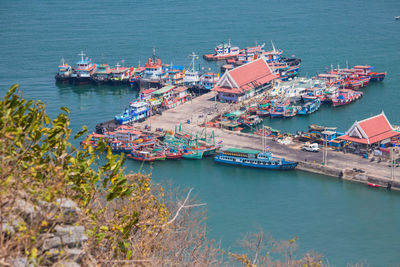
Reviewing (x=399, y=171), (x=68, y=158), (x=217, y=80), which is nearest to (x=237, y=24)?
(x=217, y=80)

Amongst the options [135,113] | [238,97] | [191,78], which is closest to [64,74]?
[191,78]

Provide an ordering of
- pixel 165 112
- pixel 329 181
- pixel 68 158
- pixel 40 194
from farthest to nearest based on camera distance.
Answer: pixel 165 112
pixel 329 181
pixel 68 158
pixel 40 194

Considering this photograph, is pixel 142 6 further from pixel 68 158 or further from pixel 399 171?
pixel 68 158

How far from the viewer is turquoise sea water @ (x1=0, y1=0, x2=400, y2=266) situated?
23016 mm

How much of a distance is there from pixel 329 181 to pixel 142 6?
6765cm

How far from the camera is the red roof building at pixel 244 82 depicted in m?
41.2

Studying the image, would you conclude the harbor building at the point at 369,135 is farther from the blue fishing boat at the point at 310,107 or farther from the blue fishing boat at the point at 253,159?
the blue fishing boat at the point at 310,107

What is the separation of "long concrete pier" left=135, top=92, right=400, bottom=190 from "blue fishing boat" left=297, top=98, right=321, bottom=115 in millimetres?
4530

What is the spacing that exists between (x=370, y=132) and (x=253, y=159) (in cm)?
688

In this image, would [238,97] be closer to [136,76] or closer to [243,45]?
[136,76]

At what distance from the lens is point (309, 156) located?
30.2m

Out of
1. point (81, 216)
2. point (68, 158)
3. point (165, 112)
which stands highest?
point (68, 158)

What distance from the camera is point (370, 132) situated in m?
31.4

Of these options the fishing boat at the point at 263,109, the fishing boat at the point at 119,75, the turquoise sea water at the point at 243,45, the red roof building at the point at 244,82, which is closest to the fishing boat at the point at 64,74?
the turquoise sea water at the point at 243,45
